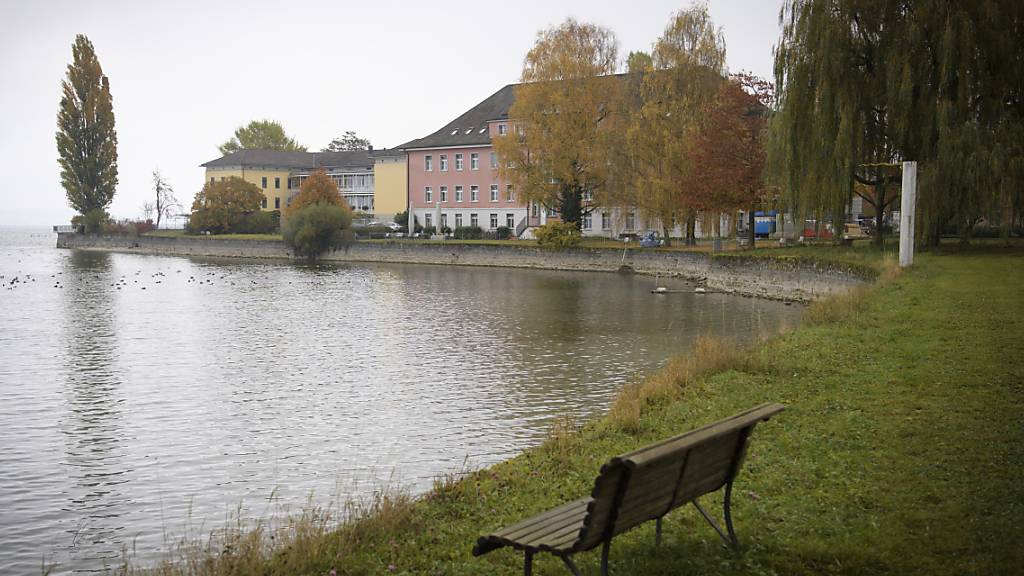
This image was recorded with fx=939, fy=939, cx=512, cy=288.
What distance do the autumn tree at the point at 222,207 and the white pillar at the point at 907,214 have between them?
7134 centimetres

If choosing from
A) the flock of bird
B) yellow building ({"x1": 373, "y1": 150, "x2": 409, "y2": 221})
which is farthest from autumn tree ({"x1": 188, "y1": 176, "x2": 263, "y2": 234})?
the flock of bird

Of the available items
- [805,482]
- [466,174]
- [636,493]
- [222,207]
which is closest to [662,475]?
[636,493]

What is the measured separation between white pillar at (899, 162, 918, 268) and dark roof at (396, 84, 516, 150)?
168 feet

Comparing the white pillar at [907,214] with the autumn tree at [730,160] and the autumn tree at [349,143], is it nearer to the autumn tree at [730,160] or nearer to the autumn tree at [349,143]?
the autumn tree at [730,160]

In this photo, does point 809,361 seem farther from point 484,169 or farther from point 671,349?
point 484,169

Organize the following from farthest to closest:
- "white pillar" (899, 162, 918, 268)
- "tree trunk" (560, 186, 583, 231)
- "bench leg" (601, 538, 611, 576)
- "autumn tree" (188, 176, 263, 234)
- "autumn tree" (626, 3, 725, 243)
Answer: "autumn tree" (188, 176, 263, 234) → "tree trunk" (560, 186, 583, 231) → "autumn tree" (626, 3, 725, 243) → "white pillar" (899, 162, 918, 268) → "bench leg" (601, 538, 611, 576)

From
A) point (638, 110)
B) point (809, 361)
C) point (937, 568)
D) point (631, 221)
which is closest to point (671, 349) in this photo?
point (809, 361)

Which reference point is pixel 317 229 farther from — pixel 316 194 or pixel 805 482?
pixel 805 482

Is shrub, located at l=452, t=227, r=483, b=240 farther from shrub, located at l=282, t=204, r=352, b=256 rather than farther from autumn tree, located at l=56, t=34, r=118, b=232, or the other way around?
autumn tree, located at l=56, t=34, r=118, b=232

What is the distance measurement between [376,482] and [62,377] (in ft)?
38.4

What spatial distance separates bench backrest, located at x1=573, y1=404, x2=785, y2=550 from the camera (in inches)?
210

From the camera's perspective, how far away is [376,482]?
1156cm

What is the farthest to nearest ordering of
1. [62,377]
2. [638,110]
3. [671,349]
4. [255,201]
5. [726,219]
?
1. [255,201]
2. [726,219]
3. [638,110]
4. [671,349]
5. [62,377]

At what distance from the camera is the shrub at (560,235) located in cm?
5775
